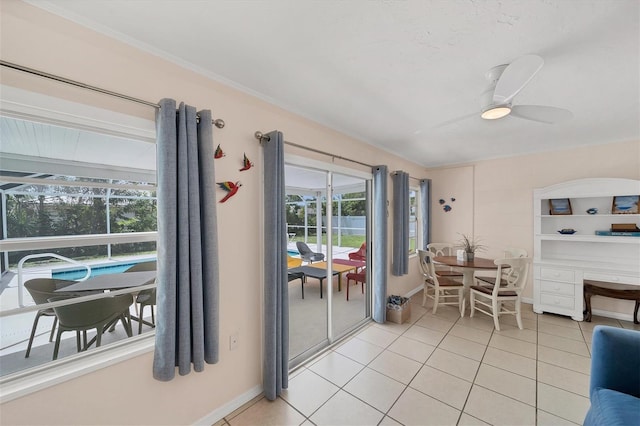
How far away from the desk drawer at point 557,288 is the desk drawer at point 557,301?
0.06m

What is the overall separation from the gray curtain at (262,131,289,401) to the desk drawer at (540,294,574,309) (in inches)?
151

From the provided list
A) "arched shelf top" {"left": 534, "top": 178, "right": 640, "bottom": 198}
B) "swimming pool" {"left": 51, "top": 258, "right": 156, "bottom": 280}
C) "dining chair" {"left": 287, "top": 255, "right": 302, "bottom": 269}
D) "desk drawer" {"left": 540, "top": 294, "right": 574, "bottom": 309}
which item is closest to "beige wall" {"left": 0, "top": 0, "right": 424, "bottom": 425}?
"swimming pool" {"left": 51, "top": 258, "right": 156, "bottom": 280}

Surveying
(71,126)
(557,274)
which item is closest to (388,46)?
(71,126)

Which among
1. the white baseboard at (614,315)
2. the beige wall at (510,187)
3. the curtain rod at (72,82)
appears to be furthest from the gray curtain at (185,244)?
the white baseboard at (614,315)

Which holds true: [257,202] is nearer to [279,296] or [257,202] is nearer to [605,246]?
[279,296]

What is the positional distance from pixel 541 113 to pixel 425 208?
293 centimetres

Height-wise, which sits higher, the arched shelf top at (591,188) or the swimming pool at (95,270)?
the arched shelf top at (591,188)

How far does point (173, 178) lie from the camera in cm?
141

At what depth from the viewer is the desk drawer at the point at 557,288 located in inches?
131

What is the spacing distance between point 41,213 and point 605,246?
5.90 metres

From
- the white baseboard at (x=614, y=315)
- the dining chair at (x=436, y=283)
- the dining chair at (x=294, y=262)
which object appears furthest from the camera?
the dining chair at (x=436, y=283)

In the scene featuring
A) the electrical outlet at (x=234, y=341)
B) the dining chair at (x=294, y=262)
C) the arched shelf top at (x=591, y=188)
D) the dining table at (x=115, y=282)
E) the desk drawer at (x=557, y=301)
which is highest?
the arched shelf top at (x=591, y=188)

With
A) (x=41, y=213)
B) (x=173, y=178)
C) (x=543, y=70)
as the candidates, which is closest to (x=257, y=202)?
(x=173, y=178)

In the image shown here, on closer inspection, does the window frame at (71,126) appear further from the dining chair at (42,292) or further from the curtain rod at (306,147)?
the curtain rod at (306,147)
